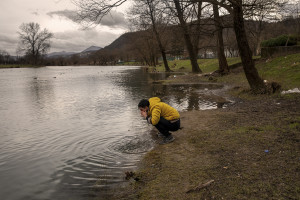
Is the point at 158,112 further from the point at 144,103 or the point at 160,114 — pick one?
the point at 144,103

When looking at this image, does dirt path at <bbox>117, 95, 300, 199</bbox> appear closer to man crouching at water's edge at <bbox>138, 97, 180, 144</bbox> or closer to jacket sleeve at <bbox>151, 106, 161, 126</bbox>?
man crouching at water's edge at <bbox>138, 97, 180, 144</bbox>

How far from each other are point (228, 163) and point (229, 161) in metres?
0.11

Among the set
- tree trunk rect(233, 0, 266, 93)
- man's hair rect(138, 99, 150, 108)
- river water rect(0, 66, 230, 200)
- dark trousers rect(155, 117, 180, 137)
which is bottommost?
river water rect(0, 66, 230, 200)

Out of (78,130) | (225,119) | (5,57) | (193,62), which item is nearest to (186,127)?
(225,119)

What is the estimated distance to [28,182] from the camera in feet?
17.1

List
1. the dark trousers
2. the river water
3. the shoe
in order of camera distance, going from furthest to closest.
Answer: the shoe < the dark trousers < the river water

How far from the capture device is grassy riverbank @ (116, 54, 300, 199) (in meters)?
3.92

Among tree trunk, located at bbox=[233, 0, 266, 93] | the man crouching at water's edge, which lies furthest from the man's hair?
tree trunk, located at bbox=[233, 0, 266, 93]


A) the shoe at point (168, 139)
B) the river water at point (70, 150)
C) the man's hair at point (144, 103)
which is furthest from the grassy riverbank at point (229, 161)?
the man's hair at point (144, 103)

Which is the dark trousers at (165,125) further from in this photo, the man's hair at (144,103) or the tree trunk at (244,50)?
the tree trunk at (244,50)

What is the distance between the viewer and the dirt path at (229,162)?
3.90 m

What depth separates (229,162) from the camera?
193 inches

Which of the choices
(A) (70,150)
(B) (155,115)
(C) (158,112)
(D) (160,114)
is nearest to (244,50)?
(D) (160,114)

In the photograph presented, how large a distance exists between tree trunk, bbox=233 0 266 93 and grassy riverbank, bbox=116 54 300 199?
3.37 metres
